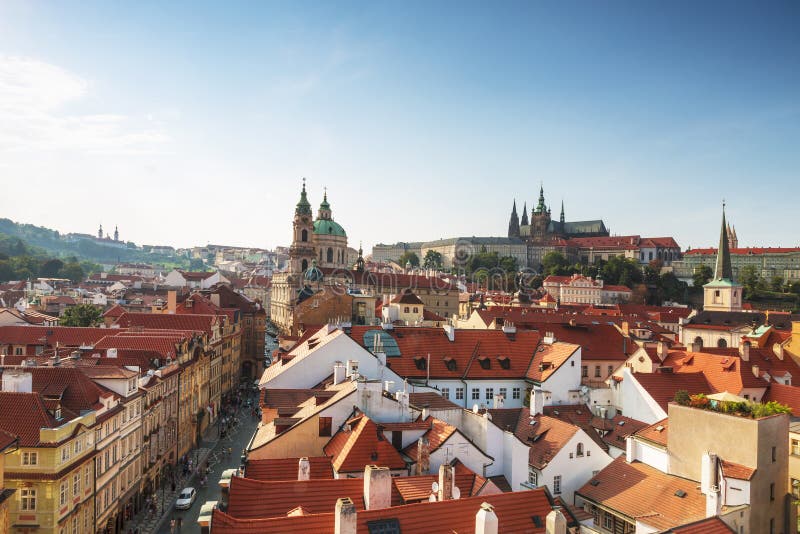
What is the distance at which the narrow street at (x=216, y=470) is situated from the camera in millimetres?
33656

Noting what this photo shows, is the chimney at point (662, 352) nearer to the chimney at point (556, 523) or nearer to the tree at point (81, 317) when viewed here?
the chimney at point (556, 523)

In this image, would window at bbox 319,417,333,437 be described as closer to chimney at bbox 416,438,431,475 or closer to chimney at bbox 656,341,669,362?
chimney at bbox 416,438,431,475

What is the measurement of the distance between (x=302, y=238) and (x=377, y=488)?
372ft

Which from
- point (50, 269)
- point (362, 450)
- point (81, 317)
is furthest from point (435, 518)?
point (50, 269)

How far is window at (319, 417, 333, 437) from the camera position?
2708 cm

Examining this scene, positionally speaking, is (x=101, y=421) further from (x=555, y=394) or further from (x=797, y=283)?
(x=797, y=283)

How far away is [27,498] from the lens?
25.6 m

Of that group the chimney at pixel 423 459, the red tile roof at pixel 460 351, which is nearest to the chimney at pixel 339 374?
the red tile roof at pixel 460 351

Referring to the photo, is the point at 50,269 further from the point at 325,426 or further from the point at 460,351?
the point at 325,426

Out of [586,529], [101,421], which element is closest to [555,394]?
[586,529]

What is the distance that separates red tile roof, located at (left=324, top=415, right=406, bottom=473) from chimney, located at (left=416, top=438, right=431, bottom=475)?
65 centimetres

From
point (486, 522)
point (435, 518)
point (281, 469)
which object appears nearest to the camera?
point (486, 522)

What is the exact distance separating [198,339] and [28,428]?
929 inches

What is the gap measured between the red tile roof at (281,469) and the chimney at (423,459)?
139 inches
